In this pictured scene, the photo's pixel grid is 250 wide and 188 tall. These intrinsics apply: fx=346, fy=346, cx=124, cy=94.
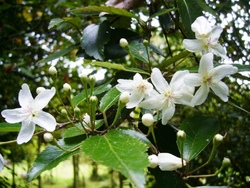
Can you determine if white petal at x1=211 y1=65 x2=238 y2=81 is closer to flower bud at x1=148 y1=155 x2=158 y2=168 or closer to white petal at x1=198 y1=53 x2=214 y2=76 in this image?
white petal at x1=198 y1=53 x2=214 y2=76

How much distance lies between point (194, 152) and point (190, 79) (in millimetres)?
142

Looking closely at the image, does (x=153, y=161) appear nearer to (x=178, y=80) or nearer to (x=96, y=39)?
(x=178, y=80)

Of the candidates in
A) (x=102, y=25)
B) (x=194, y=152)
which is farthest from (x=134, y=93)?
(x=102, y=25)

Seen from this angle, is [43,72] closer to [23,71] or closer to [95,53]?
[23,71]

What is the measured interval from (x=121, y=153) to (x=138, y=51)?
403 millimetres

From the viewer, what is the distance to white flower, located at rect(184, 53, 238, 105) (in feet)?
2.02

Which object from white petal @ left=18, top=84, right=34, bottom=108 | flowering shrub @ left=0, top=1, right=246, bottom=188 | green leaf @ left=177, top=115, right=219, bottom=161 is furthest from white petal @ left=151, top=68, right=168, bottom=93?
white petal @ left=18, top=84, right=34, bottom=108

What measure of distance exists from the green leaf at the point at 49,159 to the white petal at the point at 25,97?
0.10 metres

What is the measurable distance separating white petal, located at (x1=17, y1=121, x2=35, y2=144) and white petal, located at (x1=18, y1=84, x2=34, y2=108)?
0.05 meters

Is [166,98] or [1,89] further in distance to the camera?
[1,89]

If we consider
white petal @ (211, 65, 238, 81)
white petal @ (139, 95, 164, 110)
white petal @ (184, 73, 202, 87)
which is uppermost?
white petal @ (211, 65, 238, 81)

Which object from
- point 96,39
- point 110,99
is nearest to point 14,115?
point 110,99

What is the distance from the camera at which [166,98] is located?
24.5 inches

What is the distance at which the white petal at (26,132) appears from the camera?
0.60m
